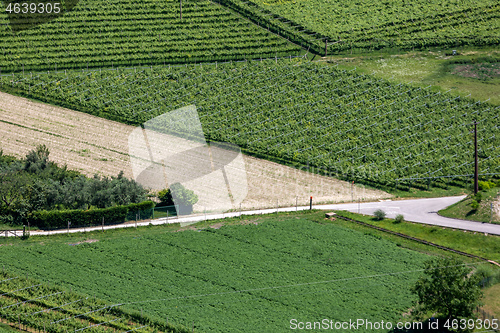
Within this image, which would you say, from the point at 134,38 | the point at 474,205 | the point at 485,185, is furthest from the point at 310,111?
the point at 134,38

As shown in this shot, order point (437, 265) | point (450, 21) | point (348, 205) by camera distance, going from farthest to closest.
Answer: point (450, 21)
point (348, 205)
point (437, 265)

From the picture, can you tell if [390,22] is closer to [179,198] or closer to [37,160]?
[179,198]

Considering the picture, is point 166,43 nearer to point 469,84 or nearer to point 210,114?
point 210,114

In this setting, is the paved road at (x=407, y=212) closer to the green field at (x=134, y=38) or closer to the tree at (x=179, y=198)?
the tree at (x=179, y=198)

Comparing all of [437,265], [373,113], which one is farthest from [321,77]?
[437,265]

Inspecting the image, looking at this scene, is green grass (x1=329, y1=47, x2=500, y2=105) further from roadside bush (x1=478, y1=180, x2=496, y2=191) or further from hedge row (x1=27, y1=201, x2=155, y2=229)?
hedge row (x1=27, y1=201, x2=155, y2=229)

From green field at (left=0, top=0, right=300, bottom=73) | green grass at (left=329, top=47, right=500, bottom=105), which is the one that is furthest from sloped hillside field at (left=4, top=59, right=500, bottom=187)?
green field at (left=0, top=0, right=300, bottom=73)

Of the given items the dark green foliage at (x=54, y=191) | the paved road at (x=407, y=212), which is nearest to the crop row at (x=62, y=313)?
the paved road at (x=407, y=212)
